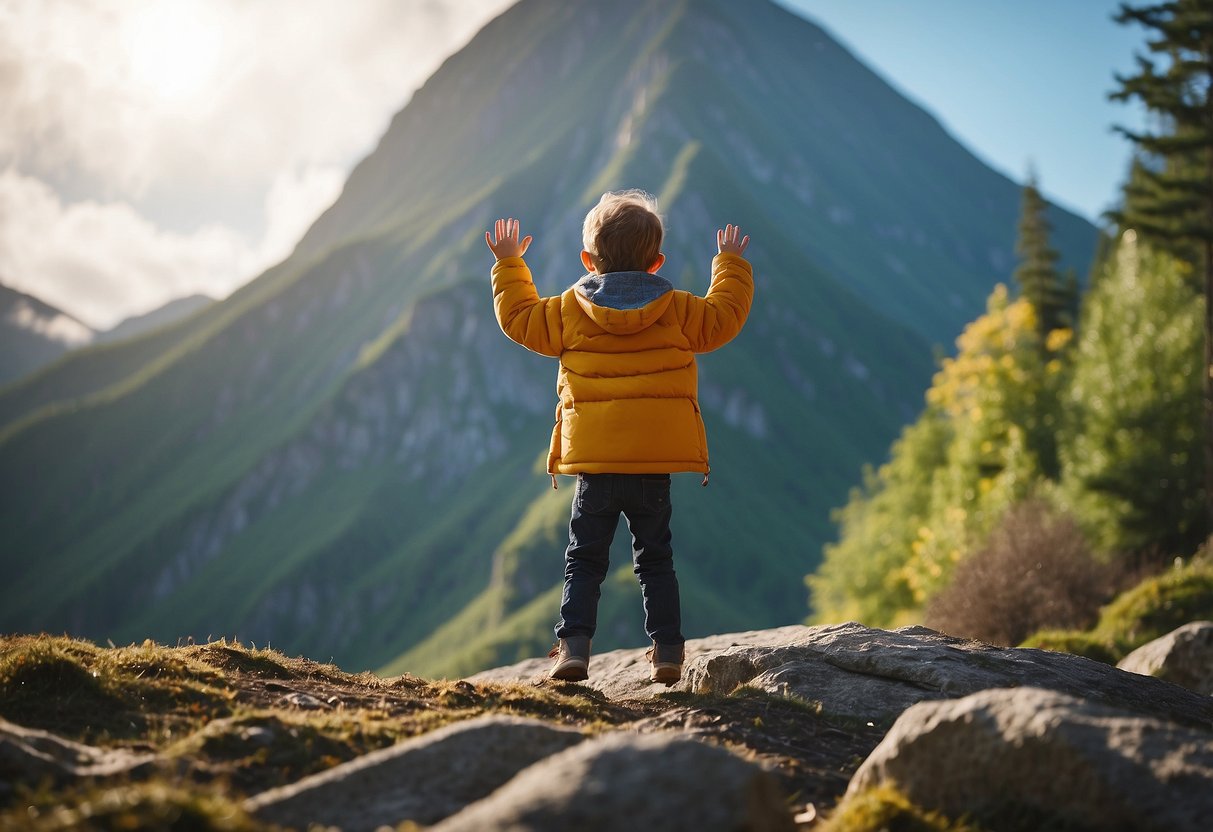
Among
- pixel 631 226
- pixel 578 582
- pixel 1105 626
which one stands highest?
pixel 631 226

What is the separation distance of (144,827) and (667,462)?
175 inches

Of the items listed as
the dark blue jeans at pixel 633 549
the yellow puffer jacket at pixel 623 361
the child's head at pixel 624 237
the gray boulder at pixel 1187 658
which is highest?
the child's head at pixel 624 237

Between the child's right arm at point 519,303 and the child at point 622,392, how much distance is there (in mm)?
10

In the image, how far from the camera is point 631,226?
7.37 meters

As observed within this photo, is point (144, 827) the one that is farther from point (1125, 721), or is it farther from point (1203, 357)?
point (1203, 357)

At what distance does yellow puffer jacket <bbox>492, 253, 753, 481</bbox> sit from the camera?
7.19 metres

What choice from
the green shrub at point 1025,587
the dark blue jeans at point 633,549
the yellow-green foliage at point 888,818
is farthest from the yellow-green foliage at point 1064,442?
the yellow-green foliage at point 888,818

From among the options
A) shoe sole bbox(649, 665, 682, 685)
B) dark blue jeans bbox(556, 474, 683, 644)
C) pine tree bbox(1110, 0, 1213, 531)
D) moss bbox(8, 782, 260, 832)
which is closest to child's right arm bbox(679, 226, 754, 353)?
dark blue jeans bbox(556, 474, 683, 644)

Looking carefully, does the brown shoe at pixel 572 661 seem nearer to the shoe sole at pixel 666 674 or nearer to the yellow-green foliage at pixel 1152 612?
the shoe sole at pixel 666 674

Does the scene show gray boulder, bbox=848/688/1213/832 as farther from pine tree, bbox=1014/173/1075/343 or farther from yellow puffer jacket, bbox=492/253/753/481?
pine tree, bbox=1014/173/1075/343

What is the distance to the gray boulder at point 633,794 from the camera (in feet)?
11.0

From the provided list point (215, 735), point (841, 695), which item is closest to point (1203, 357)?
point (841, 695)

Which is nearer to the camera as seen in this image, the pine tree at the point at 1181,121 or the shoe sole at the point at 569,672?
the shoe sole at the point at 569,672

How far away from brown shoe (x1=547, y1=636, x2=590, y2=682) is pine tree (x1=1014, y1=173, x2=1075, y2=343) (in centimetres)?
4578
